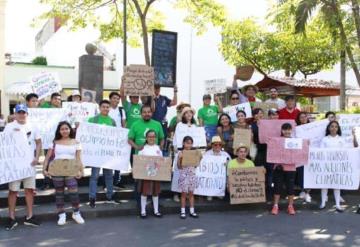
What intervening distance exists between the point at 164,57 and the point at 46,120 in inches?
126

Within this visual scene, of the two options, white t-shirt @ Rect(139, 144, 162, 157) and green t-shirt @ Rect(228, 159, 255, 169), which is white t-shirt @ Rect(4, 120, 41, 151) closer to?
white t-shirt @ Rect(139, 144, 162, 157)

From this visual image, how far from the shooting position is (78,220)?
727 cm

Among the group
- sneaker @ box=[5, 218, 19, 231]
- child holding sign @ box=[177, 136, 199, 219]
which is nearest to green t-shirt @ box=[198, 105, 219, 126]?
child holding sign @ box=[177, 136, 199, 219]

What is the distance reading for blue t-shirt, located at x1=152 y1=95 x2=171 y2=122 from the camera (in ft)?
29.7

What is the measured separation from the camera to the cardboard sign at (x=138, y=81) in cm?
884

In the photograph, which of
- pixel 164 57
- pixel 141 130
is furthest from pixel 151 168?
pixel 164 57

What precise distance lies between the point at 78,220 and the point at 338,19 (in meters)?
8.84

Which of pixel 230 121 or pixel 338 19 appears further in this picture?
pixel 338 19

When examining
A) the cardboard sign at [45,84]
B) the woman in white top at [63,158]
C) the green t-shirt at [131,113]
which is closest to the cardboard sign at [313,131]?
the green t-shirt at [131,113]

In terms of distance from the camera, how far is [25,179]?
7051mm

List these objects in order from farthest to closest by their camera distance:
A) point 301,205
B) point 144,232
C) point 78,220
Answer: point 301,205 → point 78,220 → point 144,232

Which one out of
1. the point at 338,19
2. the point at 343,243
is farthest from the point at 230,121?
the point at 338,19

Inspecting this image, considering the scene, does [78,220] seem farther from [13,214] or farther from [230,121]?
[230,121]

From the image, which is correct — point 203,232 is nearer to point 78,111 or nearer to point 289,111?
point 289,111
